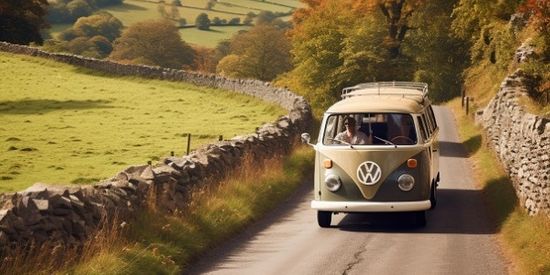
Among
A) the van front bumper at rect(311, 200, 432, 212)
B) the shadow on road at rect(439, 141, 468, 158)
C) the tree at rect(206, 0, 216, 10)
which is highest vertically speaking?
the tree at rect(206, 0, 216, 10)

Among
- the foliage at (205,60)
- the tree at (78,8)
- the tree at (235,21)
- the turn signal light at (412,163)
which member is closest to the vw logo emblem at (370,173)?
the turn signal light at (412,163)

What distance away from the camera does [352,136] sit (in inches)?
730

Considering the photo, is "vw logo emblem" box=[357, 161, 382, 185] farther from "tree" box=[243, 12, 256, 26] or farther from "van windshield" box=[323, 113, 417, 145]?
"tree" box=[243, 12, 256, 26]

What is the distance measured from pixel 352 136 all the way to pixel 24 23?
59.6 metres

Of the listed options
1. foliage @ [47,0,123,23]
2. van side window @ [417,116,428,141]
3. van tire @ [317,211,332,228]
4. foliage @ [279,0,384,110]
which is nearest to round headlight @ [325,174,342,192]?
van tire @ [317,211,332,228]

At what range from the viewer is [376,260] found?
1516 cm

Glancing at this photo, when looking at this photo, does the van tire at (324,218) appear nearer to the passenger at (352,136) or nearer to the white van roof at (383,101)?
the passenger at (352,136)

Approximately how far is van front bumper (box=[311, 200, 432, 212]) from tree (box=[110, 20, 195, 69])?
103 m

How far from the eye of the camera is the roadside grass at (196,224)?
13727 mm

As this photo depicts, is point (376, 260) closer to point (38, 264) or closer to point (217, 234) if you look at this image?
point (217, 234)

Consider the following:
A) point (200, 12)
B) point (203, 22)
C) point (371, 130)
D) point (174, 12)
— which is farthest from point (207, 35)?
point (371, 130)

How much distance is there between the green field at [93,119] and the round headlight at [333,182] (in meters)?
10.8

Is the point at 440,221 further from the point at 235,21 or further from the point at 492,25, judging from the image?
the point at 235,21

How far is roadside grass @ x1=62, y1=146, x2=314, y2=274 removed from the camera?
13727 mm
